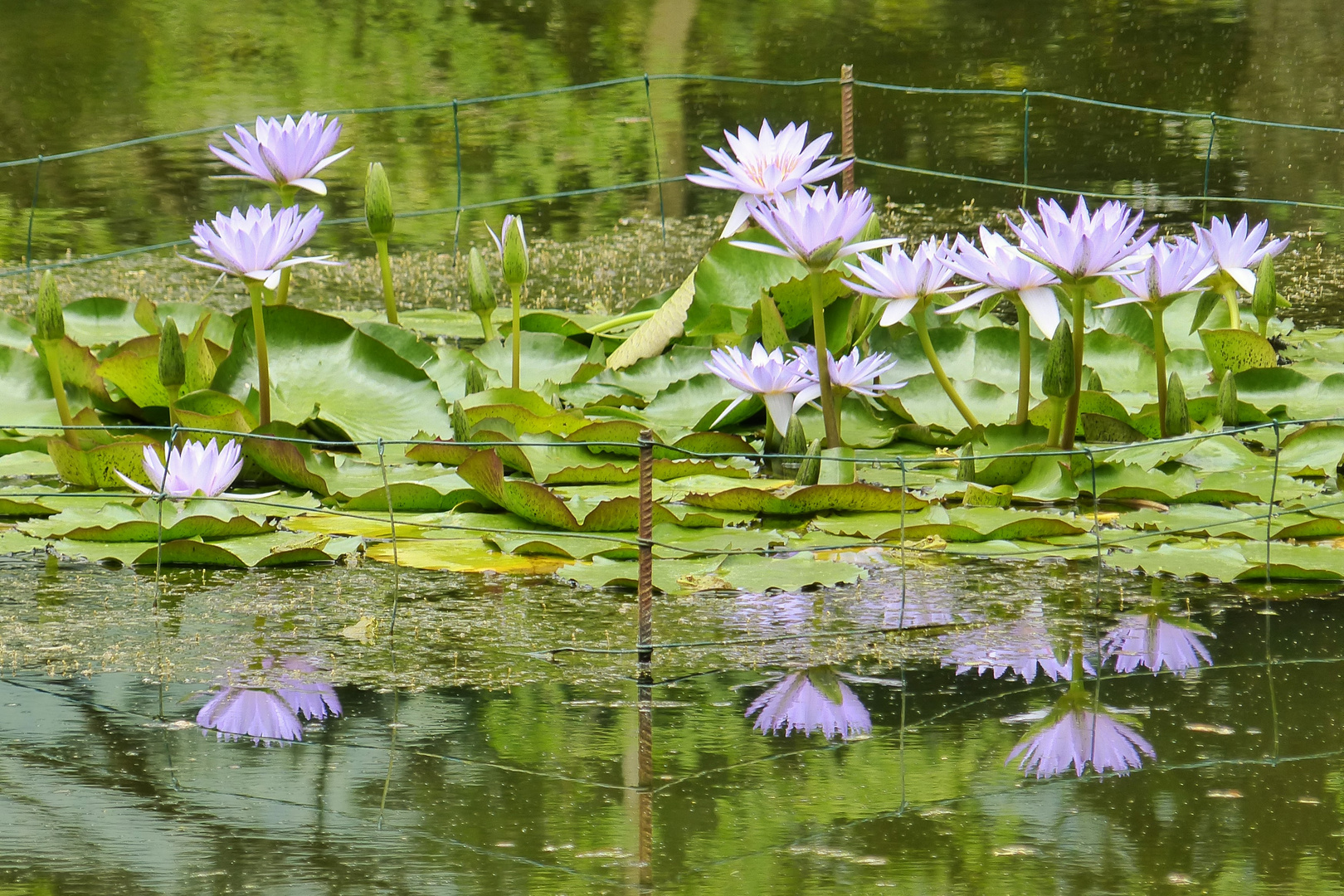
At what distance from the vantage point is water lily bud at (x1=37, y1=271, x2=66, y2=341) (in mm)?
2844

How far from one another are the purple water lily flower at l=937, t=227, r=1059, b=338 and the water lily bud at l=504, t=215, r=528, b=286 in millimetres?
905

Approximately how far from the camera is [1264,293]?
342 centimetres

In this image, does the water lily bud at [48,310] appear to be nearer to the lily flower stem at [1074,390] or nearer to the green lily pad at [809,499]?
the green lily pad at [809,499]

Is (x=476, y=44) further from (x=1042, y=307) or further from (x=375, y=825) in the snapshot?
(x=375, y=825)

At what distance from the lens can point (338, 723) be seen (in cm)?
206

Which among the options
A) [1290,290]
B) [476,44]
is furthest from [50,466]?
[476,44]

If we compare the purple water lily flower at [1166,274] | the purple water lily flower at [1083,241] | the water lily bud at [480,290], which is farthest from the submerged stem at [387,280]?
the purple water lily flower at [1166,274]

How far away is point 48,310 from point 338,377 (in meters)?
0.56

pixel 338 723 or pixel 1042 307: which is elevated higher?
pixel 1042 307

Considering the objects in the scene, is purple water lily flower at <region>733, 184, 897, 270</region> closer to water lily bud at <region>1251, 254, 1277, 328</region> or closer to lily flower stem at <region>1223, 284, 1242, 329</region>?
lily flower stem at <region>1223, 284, 1242, 329</region>

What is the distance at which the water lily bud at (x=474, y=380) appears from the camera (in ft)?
10.5

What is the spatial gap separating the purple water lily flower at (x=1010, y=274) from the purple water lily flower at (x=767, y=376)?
0.33 meters

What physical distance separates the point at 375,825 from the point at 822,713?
0.62 metres

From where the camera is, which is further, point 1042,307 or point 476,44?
point 476,44
